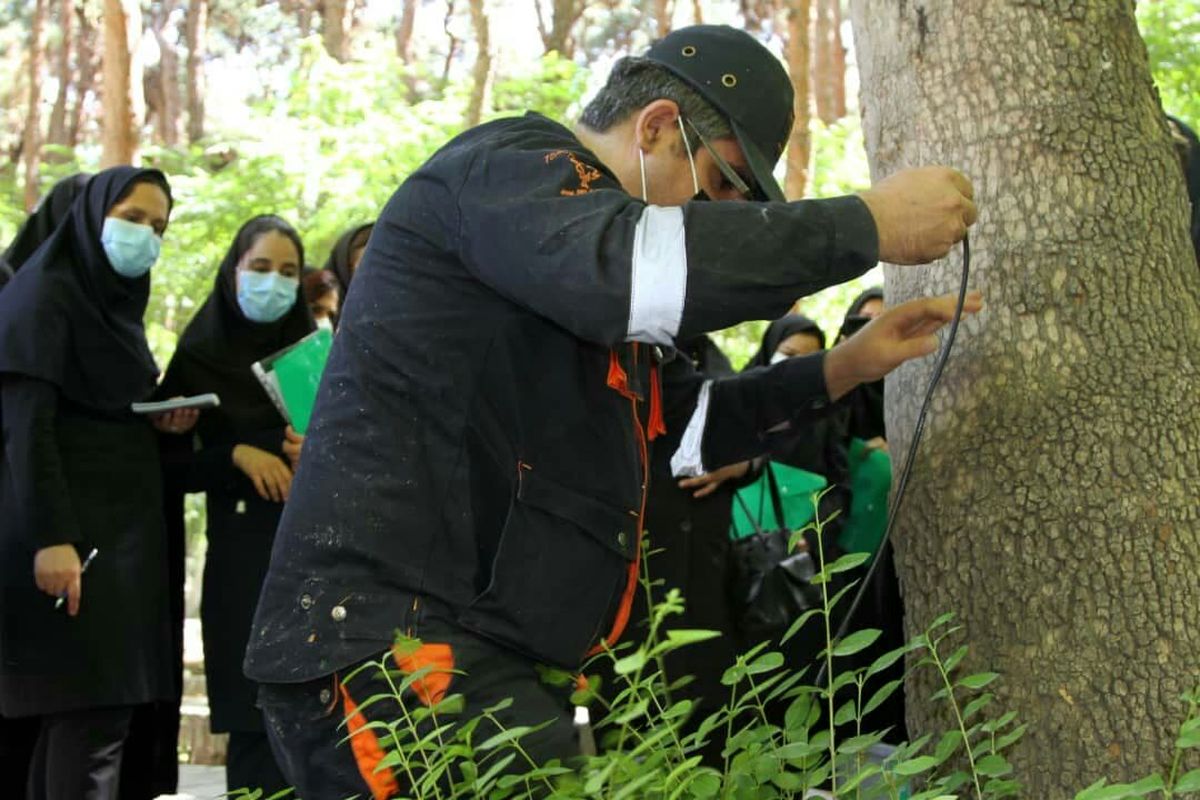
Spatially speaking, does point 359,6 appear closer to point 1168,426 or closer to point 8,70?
point 8,70

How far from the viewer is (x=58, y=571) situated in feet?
13.3

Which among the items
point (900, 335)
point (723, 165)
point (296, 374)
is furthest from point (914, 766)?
point (296, 374)

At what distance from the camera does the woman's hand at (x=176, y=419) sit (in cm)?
445

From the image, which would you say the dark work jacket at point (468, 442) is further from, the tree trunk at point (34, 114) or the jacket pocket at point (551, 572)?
the tree trunk at point (34, 114)

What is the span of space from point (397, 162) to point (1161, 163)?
9845mm

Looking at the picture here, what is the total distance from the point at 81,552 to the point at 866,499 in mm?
2290

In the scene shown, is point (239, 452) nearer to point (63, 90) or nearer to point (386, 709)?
point (386, 709)

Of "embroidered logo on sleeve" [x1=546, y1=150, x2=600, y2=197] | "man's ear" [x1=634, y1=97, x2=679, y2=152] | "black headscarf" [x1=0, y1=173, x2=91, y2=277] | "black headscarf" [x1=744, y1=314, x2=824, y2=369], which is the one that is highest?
"black headscarf" [x1=0, y1=173, x2=91, y2=277]

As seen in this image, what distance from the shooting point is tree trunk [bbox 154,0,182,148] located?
21.5 m

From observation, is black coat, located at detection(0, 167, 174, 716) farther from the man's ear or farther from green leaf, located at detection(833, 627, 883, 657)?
green leaf, located at detection(833, 627, 883, 657)

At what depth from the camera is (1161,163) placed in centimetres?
273

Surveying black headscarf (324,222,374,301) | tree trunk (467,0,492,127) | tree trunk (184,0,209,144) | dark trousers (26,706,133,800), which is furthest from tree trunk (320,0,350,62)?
dark trousers (26,706,133,800)

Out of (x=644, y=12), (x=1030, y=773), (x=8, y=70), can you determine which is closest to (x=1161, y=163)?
(x=1030, y=773)

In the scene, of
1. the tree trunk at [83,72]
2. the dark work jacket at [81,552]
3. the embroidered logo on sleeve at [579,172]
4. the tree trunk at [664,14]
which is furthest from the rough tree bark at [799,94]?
the tree trunk at [83,72]
